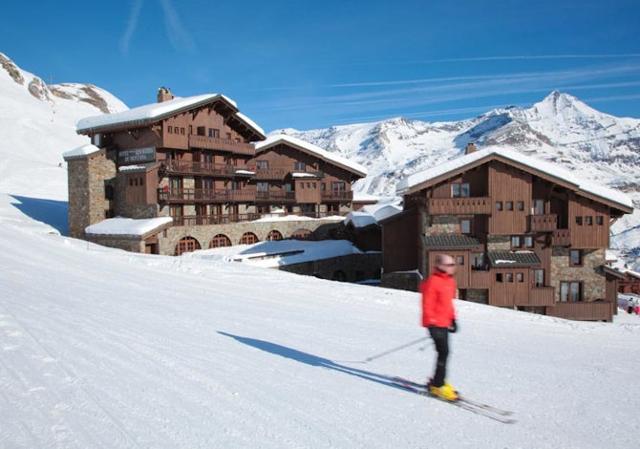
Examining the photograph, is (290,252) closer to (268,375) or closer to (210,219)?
(210,219)

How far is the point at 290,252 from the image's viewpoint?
32.2 meters

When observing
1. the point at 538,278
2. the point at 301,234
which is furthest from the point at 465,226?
the point at 301,234

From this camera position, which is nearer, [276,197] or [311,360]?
[311,360]

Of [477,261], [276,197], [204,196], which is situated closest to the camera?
[477,261]

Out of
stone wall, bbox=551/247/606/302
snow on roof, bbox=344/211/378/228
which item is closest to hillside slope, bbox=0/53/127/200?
snow on roof, bbox=344/211/378/228

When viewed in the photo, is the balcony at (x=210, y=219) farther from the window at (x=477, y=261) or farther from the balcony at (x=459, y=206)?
the window at (x=477, y=261)

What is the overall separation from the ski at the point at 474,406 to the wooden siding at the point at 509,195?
20.8 m

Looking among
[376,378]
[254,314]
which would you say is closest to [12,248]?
[254,314]

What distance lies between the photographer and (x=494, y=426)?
504cm

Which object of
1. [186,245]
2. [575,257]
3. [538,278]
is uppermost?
[186,245]

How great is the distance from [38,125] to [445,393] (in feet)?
259

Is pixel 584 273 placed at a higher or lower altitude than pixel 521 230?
lower

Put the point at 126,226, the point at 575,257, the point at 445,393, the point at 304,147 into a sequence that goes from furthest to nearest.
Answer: the point at 304,147
the point at 126,226
the point at 575,257
the point at 445,393

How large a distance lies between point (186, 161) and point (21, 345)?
91.1 ft
